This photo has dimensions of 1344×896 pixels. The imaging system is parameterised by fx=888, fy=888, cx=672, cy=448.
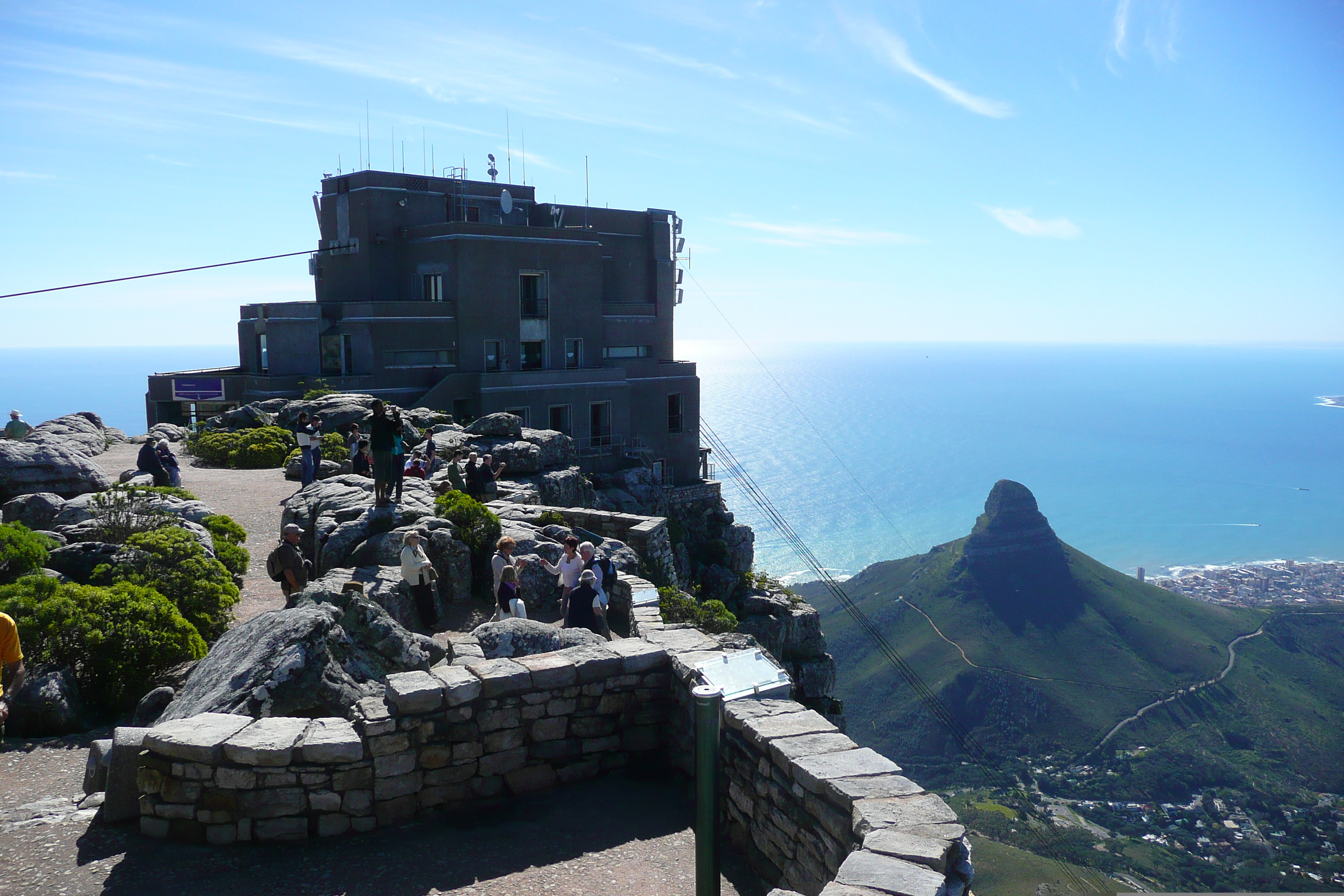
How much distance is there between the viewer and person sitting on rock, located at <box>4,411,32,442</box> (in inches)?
835

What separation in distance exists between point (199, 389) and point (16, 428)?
14039mm

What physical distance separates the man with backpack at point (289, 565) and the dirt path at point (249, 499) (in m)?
0.59

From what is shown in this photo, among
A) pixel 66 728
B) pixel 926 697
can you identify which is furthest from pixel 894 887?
pixel 926 697

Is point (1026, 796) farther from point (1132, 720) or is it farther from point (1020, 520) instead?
point (1020, 520)

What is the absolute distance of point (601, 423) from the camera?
43.5 metres

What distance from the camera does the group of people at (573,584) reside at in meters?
10.6

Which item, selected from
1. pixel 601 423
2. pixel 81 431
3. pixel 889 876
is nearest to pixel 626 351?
pixel 601 423

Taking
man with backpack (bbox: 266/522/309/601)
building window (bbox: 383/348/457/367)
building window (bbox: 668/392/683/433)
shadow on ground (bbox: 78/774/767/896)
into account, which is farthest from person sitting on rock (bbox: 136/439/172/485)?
building window (bbox: 668/392/683/433)

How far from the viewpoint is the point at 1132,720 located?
77.3 meters

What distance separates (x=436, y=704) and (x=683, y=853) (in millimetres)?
2225

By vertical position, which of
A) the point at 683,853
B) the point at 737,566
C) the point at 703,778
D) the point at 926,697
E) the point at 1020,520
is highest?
the point at 703,778

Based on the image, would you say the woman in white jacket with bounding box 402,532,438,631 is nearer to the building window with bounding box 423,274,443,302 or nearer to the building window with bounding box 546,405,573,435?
the building window with bounding box 546,405,573,435

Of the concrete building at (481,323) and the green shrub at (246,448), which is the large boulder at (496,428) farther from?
the concrete building at (481,323)

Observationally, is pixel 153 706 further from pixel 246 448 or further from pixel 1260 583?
pixel 1260 583
